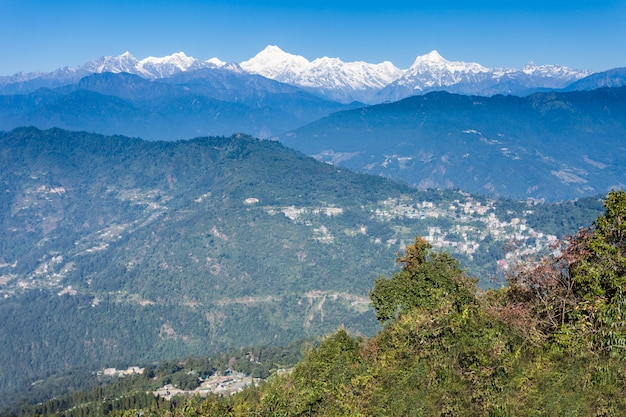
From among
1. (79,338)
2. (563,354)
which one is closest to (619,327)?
(563,354)

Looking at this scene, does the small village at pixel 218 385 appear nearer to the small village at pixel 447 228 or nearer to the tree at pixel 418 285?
the tree at pixel 418 285

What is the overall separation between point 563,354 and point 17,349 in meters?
146

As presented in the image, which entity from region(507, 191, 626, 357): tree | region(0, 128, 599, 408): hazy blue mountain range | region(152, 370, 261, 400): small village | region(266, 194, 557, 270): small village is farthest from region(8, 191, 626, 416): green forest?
region(266, 194, 557, 270): small village

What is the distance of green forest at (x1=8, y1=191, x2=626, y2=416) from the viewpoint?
56.7ft

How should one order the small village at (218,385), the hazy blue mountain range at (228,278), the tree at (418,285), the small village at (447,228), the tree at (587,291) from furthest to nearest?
the small village at (447,228)
the hazy blue mountain range at (228,278)
the small village at (218,385)
the tree at (418,285)
the tree at (587,291)

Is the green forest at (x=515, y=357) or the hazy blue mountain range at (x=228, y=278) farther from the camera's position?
the hazy blue mountain range at (x=228, y=278)

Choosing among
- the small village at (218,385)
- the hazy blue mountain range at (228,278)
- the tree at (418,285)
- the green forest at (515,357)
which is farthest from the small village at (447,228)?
the green forest at (515,357)

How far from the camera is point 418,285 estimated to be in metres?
33.8

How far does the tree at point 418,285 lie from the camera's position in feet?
105

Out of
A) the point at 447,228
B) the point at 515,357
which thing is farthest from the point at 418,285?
the point at 447,228

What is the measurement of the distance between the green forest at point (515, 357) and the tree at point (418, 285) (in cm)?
420

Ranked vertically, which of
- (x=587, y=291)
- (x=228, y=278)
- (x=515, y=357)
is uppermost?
(x=587, y=291)

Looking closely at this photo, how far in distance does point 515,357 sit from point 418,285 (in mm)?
14158

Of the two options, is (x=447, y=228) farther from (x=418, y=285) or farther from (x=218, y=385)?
(x=418, y=285)
